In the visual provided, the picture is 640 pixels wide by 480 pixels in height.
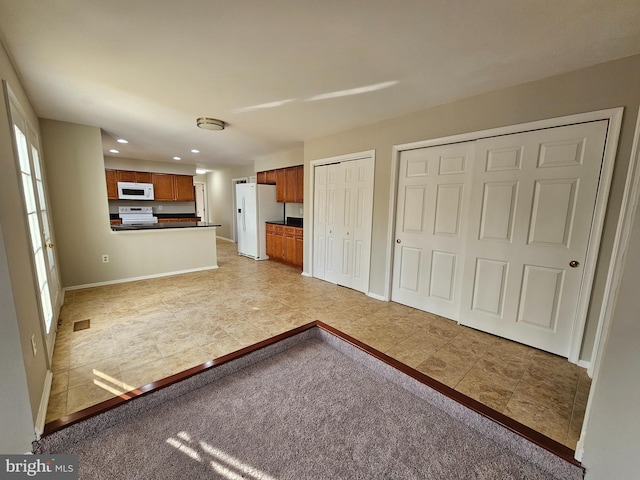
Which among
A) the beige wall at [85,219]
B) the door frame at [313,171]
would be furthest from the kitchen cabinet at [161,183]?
the door frame at [313,171]

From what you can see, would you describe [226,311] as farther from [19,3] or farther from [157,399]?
[19,3]

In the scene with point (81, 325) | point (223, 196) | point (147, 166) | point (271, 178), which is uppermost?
point (147, 166)

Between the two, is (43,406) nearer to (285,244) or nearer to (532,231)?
(532,231)

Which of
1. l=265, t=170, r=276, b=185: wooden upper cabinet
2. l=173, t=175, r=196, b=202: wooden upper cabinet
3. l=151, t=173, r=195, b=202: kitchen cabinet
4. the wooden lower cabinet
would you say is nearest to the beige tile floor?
the wooden lower cabinet

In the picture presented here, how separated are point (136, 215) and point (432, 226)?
721cm

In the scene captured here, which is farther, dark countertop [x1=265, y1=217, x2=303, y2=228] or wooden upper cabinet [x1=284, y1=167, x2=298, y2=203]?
dark countertop [x1=265, y1=217, x2=303, y2=228]

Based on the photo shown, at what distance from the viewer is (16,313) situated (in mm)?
1335

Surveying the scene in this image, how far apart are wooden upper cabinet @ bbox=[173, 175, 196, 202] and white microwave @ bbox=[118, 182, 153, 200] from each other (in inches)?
24.2

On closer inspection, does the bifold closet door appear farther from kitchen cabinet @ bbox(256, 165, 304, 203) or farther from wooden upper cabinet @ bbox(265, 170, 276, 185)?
wooden upper cabinet @ bbox(265, 170, 276, 185)

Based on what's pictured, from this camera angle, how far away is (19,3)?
141 cm

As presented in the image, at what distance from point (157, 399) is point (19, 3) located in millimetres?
2501

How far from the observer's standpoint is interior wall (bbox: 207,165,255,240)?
7734mm

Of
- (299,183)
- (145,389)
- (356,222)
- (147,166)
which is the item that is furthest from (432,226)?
(147,166)

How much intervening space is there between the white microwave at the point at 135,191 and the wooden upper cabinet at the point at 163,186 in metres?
0.15
